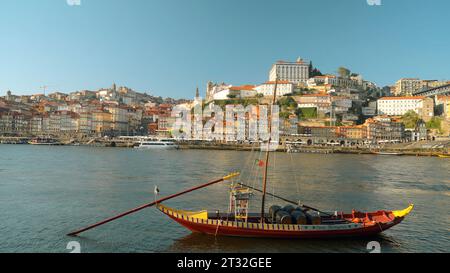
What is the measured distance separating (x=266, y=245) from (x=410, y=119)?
7855 cm

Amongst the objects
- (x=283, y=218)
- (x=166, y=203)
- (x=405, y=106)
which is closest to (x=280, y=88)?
(x=405, y=106)

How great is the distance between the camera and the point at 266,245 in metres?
11.0

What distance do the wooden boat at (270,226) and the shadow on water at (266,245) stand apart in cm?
16

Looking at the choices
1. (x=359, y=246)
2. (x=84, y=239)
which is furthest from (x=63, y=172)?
(x=359, y=246)

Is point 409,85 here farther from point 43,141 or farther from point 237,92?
point 43,141

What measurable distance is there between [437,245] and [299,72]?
318 ft

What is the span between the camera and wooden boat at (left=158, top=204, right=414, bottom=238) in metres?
11.3

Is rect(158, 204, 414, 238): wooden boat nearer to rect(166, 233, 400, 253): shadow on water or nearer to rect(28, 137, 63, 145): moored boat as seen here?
rect(166, 233, 400, 253): shadow on water

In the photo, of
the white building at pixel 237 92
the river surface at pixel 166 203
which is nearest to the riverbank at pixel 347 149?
the white building at pixel 237 92

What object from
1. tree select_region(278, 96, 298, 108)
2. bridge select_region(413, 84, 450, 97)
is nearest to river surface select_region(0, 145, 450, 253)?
tree select_region(278, 96, 298, 108)

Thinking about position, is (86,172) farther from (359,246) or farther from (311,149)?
(311,149)

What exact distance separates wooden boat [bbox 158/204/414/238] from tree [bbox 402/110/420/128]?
74.2 meters

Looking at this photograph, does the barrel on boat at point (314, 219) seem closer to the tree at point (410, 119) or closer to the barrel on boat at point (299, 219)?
the barrel on boat at point (299, 219)

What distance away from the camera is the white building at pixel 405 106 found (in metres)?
79.9
